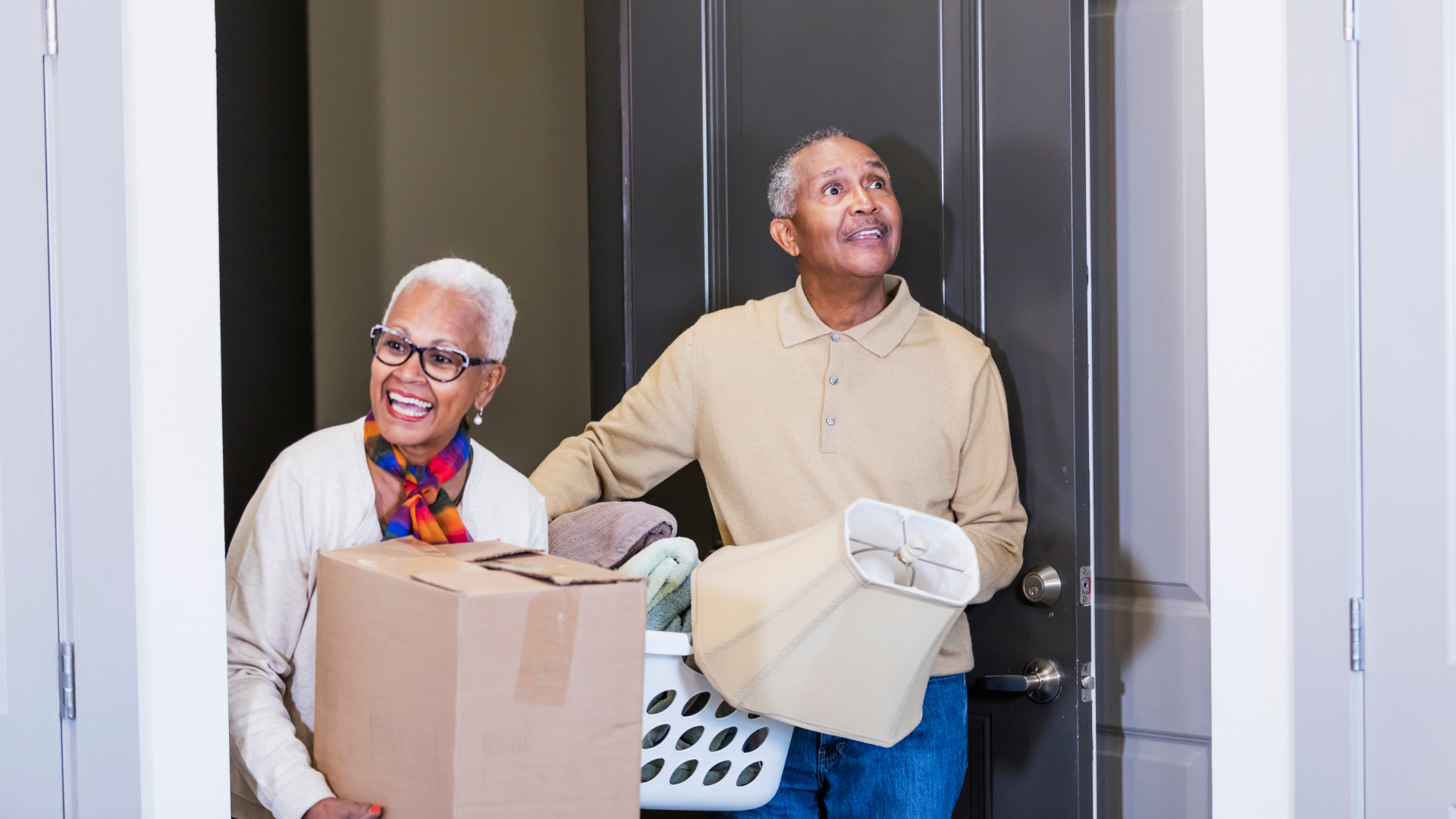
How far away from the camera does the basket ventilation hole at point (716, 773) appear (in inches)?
51.6

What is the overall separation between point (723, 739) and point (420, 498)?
45 cm

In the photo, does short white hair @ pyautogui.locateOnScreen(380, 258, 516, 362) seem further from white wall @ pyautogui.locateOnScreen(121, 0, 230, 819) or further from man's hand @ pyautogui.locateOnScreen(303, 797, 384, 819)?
man's hand @ pyautogui.locateOnScreen(303, 797, 384, 819)

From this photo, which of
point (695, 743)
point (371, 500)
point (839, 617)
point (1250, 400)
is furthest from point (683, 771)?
point (1250, 400)

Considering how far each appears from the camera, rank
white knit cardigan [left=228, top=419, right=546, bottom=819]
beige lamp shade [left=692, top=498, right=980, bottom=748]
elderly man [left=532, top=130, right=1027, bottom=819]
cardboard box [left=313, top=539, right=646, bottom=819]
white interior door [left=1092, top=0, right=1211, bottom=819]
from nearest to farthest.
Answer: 1. cardboard box [left=313, top=539, right=646, bottom=819]
2. beige lamp shade [left=692, top=498, right=980, bottom=748]
3. white knit cardigan [left=228, top=419, right=546, bottom=819]
4. elderly man [left=532, top=130, right=1027, bottom=819]
5. white interior door [left=1092, top=0, right=1211, bottom=819]

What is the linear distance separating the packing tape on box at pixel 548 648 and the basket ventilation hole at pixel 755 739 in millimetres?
391

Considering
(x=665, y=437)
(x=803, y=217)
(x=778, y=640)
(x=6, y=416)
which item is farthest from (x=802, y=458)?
(x=6, y=416)

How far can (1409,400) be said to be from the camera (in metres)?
1.33

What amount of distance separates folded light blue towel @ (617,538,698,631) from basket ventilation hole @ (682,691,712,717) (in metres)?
0.14

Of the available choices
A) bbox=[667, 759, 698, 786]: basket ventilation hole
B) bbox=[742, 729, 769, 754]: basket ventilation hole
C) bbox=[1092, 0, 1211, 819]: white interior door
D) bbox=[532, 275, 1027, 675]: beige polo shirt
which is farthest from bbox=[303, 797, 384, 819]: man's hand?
bbox=[1092, 0, 1211, 819]: white interior door

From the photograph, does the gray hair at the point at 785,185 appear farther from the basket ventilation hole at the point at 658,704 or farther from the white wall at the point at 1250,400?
the basket ventilation hole at the point at 658,704

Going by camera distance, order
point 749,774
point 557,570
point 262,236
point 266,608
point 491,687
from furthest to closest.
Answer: point 262,236, point 749,774, point 266,608, point 557,570, point 491,687

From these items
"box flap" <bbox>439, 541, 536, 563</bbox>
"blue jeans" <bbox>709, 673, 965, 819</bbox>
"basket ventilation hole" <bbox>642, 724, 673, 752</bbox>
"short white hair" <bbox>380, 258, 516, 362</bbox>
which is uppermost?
"short white hair" <bbox>380, 258, 516, 362</bbox>

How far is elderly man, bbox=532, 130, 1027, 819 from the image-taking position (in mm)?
1620

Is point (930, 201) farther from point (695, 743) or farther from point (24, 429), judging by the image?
point (24, 429)
